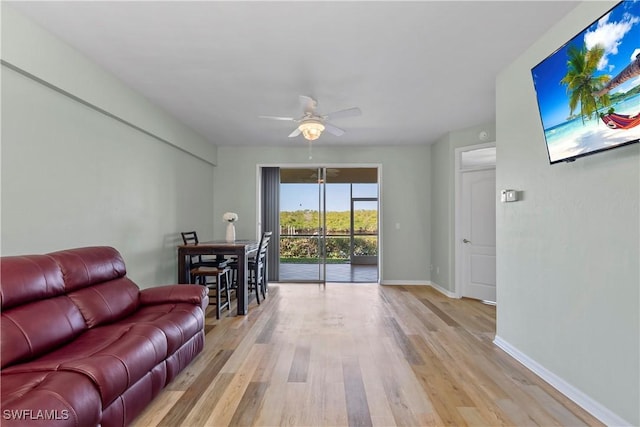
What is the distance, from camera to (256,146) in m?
6.02

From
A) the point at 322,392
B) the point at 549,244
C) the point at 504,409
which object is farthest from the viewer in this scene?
the point at 549,244

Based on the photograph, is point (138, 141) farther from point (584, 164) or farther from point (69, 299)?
point (584, 164)

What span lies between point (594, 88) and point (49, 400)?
310 centimetres

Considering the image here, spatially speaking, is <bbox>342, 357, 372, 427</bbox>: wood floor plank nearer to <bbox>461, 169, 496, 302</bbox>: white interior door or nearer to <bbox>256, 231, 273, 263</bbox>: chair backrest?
<bbox>256, 231, 273, 263</bbox>: chair backrest

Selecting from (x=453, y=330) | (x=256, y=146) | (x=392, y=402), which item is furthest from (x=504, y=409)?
(x=256, y=146)

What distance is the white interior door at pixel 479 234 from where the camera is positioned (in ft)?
15.2

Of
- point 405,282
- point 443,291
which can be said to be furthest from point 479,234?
point 405,282

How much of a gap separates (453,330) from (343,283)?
2875 millimetres

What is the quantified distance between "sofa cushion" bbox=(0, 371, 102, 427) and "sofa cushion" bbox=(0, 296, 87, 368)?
16 cm

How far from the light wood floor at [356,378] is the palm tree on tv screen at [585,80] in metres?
1.90

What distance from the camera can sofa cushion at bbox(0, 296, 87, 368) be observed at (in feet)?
5.36

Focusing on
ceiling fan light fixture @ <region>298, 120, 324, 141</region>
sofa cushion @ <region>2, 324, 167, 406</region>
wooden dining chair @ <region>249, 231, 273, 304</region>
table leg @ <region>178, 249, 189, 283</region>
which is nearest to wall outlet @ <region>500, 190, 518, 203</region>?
ceiling fan light fixture @ <region>298, 120, 324, 141</region>

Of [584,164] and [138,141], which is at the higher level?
[138,141]

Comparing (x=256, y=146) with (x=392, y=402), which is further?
(x=256, y=146)
